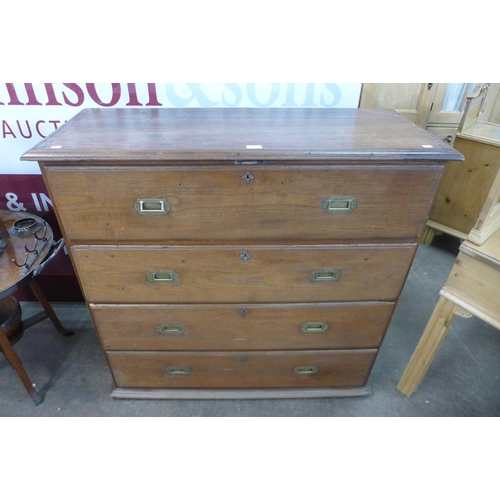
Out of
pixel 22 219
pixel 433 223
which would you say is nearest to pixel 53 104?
pixel 22 219

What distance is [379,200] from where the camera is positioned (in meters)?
1.04

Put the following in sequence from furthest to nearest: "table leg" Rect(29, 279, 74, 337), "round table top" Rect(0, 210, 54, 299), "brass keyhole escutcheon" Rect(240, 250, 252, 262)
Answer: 1. "table leg" Rect(29, 279, 74, 337)
2. "round table top" Rect(0, 210, 54, 299)
3. "brass keyhole escutcheon" Rect(240, 250, 252, 262)

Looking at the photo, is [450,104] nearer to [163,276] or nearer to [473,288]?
[473,288]

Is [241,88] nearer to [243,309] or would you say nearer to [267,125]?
[267,125]

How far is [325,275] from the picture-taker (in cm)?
120

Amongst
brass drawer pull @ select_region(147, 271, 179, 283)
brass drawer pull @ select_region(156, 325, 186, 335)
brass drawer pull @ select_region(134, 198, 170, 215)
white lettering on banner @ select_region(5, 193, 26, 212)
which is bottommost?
brass drawer pull @ select_region(156, 325, 186, 335)

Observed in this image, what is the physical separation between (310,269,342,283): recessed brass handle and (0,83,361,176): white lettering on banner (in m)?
0.74

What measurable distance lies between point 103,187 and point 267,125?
1.78 ft

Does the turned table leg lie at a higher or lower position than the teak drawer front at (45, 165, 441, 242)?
lower

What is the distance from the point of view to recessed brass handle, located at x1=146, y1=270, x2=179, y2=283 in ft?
3.85

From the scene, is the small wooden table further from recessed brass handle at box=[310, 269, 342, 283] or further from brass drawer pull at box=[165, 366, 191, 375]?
recessed brass handle at box=[310, 269, 342, 283]

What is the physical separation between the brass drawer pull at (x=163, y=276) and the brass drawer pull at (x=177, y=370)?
1.58 feet

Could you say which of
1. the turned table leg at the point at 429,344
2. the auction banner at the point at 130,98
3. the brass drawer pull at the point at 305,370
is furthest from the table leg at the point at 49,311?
the turned table leg at the point at 429,344

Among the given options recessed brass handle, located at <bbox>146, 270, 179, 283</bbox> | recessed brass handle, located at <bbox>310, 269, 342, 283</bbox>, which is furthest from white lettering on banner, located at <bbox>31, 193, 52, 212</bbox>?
recessed brass handle, located at <bbox>310, 269, 342, 283</bbox>
